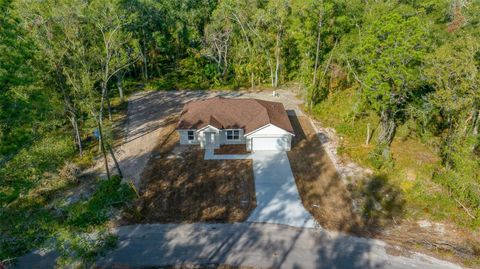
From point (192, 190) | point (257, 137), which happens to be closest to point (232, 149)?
point (257, 137)

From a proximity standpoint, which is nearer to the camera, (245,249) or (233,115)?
(245,249)

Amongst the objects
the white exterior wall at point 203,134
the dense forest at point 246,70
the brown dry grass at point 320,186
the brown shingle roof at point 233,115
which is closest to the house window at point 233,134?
the brown shingle roof at point 233,115

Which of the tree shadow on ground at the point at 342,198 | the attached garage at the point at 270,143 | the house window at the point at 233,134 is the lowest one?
the tree shadow on ground at the point at 342,198

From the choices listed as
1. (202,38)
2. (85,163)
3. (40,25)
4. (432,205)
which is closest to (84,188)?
(85,163)

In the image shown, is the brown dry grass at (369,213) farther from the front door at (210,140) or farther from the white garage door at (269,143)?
the front door at (210,140)

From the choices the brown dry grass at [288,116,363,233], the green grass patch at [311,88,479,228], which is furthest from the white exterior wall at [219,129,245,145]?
the green grass patch at [311,88,479,228]

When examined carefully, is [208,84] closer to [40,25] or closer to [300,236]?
[40,25]

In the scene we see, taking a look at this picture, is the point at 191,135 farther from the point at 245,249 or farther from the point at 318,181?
the point at 245,249
